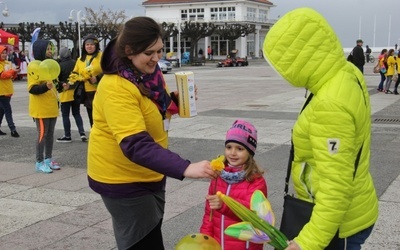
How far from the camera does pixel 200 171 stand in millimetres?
2156

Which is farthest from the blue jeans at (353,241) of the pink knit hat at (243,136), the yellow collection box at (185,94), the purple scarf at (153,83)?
the yellow collection box at (185,94)

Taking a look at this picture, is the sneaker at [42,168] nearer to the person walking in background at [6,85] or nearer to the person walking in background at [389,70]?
the person walking in background at [6,85]

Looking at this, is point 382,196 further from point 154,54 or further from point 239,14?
point 239,14

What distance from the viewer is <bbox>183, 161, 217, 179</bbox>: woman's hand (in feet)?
7.07

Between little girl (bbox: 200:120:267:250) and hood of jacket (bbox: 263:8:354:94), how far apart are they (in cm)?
94

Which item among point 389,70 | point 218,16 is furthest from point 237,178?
point 218,16

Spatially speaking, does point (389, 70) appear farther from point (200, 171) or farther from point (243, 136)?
point (200, 171)

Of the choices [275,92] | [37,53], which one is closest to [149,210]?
[37,53]

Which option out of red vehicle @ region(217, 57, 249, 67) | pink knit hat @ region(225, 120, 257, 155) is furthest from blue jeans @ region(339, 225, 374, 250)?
red vehicle @ region(217, 57, 249, 67)

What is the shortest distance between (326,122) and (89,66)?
6.44 metres

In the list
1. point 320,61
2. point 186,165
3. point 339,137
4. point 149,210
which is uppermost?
point 320,61

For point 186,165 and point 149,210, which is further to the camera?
point 149,210

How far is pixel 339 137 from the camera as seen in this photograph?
197 centimetres

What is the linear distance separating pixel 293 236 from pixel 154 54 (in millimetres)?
1069
